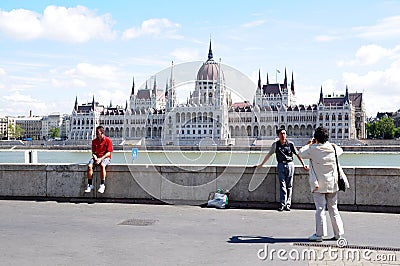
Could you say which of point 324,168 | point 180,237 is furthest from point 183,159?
point 324,168

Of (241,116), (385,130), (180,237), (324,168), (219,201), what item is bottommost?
(180,237)

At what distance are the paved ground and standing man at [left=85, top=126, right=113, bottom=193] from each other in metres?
0.67

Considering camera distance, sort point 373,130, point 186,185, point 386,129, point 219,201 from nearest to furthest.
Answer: point 219,201 → point 186,185 → point 386,129 → point 373,130

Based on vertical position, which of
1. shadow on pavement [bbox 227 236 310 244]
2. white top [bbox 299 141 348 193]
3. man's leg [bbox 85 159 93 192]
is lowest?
shadow on pavement [bbox 227 236 310 244]

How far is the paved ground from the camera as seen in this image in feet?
16.3

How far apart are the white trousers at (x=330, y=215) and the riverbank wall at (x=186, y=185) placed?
7.99 feet

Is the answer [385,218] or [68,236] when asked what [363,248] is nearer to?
[385,218]

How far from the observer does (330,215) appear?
229 inches

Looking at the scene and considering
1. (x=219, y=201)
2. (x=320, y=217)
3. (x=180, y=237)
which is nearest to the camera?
(x=320, y=217)

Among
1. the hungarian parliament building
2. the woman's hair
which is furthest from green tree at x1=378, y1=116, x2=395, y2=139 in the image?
the woman's hair

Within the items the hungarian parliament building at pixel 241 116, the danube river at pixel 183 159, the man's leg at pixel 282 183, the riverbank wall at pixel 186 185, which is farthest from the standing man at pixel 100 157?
the hungarian parliament building at pixel 241 116

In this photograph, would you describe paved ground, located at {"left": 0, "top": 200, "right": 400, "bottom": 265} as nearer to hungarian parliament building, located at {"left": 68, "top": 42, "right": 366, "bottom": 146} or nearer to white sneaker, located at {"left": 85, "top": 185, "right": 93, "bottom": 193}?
white sneaker, located at {"left": 85, "top": 185, "right": 93, "bottom": 193}

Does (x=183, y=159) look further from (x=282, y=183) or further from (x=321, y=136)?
(x=321, y=136)

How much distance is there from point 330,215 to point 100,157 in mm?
4615
